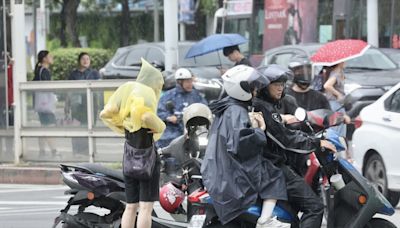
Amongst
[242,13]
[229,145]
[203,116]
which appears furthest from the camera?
[242,13]

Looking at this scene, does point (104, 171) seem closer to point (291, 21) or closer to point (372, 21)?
point (372, 21)

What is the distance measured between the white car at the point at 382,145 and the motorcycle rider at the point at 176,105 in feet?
6.77

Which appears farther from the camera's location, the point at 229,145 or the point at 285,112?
the point at 285,112

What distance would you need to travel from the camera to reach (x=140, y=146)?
27.1 feet

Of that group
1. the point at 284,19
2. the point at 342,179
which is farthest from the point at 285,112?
the point at 284,19

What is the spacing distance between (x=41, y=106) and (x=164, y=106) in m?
3.53

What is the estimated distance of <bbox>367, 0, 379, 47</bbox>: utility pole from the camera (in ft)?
75.8

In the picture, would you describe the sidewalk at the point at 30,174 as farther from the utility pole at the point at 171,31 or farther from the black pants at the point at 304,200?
the black pants at the point at 304,200

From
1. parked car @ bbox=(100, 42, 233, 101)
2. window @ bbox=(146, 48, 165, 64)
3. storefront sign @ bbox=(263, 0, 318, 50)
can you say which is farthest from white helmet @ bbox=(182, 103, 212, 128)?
storefront sign @ bbox=(263, 0, 318, 50)

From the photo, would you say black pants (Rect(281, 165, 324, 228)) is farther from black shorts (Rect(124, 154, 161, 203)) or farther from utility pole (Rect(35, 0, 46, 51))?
utility pole (Rect(35, 0, 46, 51))

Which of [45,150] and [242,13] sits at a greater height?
[242,13]

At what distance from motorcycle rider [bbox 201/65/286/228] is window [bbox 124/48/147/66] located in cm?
1700

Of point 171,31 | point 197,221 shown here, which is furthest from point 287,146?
point 171,31

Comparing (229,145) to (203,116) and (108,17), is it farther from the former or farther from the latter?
(108,17)
